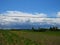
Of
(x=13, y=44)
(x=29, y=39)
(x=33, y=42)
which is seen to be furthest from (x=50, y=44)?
(x=13, y=44)

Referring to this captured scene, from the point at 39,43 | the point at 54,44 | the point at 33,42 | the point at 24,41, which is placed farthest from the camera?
the point at 24,41

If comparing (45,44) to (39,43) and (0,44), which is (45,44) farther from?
(0,44)

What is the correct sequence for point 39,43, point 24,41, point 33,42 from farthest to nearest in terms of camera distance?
point 24,41 < point 33,42 < point 39,43

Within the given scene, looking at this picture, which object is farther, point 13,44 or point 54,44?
point 13,44

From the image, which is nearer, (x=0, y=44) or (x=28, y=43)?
(x=28, y=43)

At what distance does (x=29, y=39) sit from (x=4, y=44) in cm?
227

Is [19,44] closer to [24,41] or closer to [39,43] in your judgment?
[24,41]

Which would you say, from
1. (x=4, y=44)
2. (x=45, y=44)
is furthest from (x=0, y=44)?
(x=45, y=44)

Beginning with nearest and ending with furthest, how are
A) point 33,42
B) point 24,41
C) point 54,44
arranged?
point 54,44 < point 33,42 < point 24,41

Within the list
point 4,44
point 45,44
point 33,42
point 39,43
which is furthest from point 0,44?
point 45,44

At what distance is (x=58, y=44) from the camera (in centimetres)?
1057

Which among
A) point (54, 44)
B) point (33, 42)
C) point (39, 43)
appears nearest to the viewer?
point (54, 44)

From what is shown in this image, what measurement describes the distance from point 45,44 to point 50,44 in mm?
488

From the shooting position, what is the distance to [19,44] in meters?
13.7
